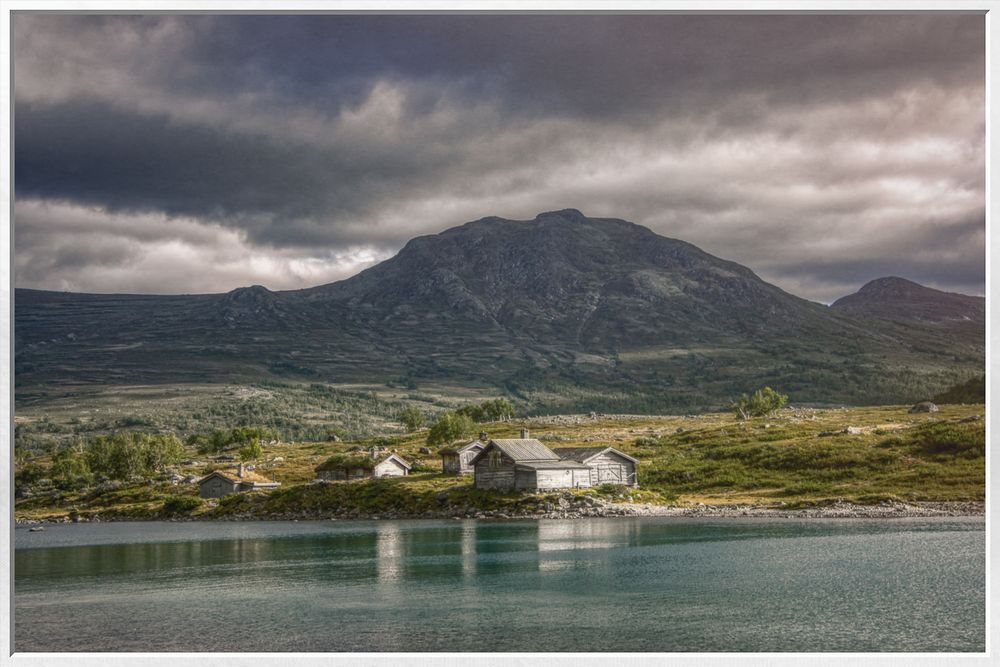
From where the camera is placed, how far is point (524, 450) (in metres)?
86.8

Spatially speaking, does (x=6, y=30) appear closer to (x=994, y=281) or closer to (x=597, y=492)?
(x=994, y=281)

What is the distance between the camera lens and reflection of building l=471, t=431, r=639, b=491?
83625mm

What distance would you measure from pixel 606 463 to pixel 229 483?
4741 cm

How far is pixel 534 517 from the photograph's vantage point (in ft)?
250

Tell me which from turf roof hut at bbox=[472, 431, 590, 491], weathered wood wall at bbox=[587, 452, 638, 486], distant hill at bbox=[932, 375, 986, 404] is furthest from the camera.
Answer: distant hill at bbox=[932, 375, 986, 404]

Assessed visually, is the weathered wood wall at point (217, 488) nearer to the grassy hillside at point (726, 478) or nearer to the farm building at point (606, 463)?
the grassy hillside at point (726, 478)

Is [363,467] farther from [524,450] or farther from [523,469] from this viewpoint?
[523,469]

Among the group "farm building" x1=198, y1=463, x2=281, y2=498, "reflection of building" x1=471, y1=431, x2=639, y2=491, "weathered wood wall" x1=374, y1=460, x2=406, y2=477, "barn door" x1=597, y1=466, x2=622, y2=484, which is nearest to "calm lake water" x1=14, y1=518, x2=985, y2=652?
"reflection of building" x1=471, y1=431, x2=639, y2=491

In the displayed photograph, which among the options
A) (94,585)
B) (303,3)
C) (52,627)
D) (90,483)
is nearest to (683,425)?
(90,483)

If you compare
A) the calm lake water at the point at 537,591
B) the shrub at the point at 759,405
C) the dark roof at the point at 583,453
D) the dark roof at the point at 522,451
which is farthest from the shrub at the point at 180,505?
the shrub at the point at 759,405

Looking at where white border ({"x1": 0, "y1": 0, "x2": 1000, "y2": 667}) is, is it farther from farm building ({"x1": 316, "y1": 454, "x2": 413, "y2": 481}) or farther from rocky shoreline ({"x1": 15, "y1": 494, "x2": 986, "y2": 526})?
farm building ({"x1": 316, "y1": 454, "x2": 413, "y2": 481})

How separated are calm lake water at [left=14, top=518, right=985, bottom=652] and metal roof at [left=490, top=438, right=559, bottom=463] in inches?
727

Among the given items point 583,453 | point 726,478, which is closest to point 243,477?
point 583,453

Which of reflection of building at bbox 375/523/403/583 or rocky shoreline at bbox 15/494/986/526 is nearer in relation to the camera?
reflection of building at bbox 375/523/403/583
